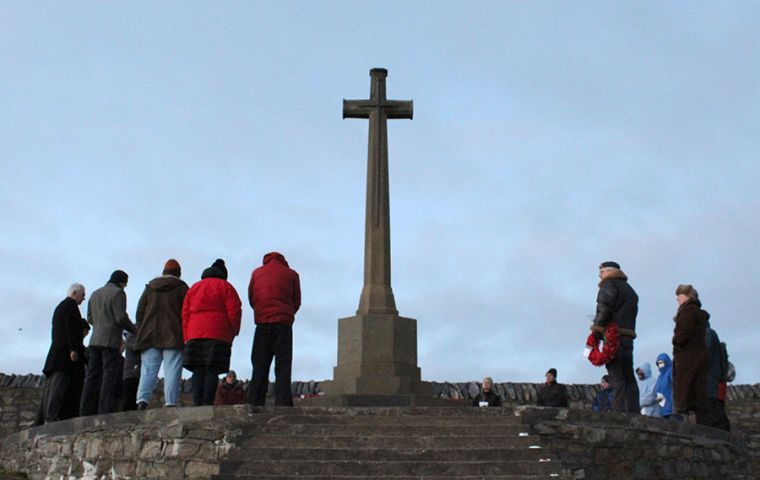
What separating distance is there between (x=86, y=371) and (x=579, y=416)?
5.62 m

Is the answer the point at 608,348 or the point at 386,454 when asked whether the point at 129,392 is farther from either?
the point at 608,348

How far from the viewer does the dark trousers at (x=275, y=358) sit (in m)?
10.0

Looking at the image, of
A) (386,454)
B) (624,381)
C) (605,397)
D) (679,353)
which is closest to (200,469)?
(386,454)

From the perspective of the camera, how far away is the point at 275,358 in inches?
402

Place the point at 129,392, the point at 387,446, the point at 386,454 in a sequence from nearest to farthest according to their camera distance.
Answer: the point at 386,454 < the point at 387,446 < the point at 129,392

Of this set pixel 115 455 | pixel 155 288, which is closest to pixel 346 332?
pixel 155 288

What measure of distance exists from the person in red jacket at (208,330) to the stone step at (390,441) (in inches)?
46.7

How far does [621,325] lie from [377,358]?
3.51 metres

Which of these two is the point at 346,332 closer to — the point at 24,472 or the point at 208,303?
the point at 208,303

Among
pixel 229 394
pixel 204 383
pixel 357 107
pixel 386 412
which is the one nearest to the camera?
pixel 386 412

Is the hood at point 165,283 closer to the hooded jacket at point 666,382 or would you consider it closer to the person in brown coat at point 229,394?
the person in brown coat at point 229,394

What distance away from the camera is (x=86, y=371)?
1121 cm

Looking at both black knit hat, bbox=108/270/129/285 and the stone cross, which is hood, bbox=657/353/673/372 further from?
black knit hat, bbox=108/270/129/285

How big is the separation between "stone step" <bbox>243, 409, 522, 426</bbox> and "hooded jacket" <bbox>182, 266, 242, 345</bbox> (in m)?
1.06
